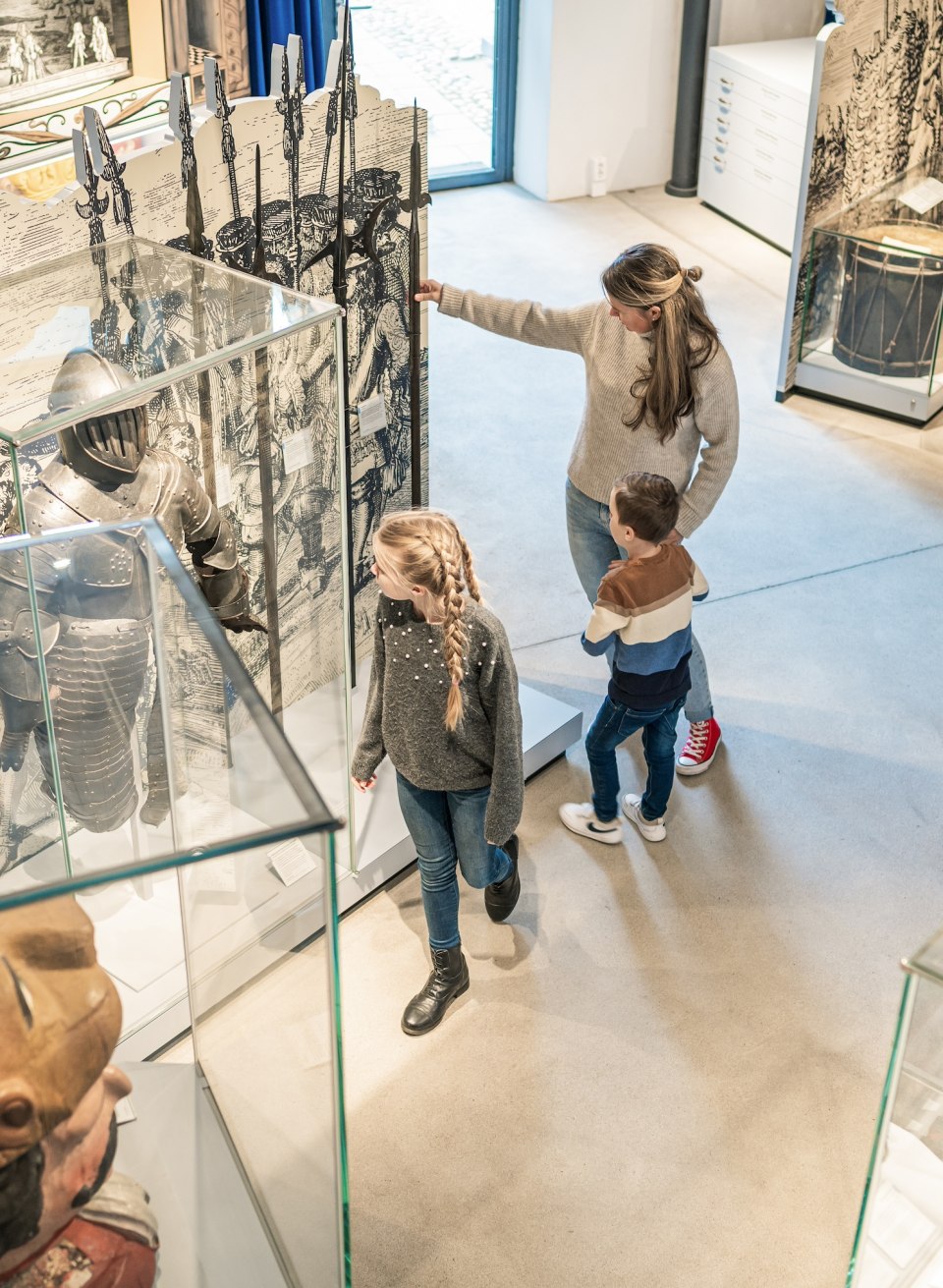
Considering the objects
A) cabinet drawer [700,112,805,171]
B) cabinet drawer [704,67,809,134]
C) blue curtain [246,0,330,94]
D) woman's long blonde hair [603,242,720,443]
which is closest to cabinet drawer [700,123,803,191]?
cabinet drawer [700,112,805,171]

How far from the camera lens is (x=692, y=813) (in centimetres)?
366

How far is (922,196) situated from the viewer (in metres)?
5.61

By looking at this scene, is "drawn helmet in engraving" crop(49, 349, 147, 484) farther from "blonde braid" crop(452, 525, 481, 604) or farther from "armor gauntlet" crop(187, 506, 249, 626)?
"blonde braid" crop(452, 525, 481, 604)

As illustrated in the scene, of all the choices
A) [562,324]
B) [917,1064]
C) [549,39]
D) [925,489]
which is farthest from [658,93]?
[917,1064]

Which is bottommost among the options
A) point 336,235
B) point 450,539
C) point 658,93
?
point 658,93

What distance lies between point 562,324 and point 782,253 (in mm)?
4242

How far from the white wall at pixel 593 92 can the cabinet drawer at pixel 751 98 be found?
36cm

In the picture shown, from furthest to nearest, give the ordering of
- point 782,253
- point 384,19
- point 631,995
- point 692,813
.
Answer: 1. point 384,19
2. point 782,253
3. point 692,813
4. point 631,995

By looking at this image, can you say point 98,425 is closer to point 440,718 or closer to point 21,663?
point 21,663

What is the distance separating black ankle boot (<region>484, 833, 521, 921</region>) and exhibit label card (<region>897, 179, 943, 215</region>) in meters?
3.58

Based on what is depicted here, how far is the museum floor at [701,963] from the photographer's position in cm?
266

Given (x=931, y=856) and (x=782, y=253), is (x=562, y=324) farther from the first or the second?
(x=782, y=253)

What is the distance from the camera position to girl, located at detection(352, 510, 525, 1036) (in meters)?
2.53

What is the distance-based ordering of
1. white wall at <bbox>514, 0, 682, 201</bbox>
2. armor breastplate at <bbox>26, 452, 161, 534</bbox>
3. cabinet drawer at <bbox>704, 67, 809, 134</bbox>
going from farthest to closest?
white wall at <bbox>514, 0, 682, 201</bbox> < cabinet drawer at <bbox>704, 67, 809, 134</bbox> < armor breastplate at <bbox>26, 452, 161, 534</bbox>
